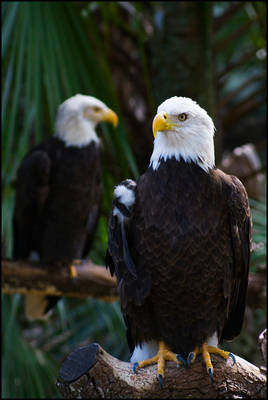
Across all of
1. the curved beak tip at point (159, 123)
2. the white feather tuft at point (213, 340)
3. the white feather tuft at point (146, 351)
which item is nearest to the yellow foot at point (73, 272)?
the white feather tuft at point (146, 351)

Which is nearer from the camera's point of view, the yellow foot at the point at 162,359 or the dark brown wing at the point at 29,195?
the yellow foot at the point at 162,359

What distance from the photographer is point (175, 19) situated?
4.08m

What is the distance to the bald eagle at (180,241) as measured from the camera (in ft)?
7.71

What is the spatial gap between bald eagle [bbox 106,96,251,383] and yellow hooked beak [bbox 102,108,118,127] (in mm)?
1355

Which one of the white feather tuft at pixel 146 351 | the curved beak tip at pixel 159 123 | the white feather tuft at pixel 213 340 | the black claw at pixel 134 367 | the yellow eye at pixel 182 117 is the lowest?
the white feather tuft at pixel 146 351

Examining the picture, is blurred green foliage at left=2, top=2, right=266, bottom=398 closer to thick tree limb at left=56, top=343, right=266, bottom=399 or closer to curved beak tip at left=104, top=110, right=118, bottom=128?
curved beak tip at left=104, top=110, right=118, bottom=128

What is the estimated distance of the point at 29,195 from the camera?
157 inches

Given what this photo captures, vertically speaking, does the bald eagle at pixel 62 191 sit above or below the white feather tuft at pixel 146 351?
above

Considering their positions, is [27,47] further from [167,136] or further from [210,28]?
[167,136]

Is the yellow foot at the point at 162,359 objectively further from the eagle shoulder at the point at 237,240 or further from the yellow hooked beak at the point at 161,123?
the yellow hooked beak at the point at 161,123

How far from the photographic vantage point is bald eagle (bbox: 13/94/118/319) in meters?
3.95

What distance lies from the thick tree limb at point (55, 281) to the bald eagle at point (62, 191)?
21 cm

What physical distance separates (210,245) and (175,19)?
217 centimetres

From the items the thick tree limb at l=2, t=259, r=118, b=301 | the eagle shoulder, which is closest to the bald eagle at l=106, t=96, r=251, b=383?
the eagle shoulder
